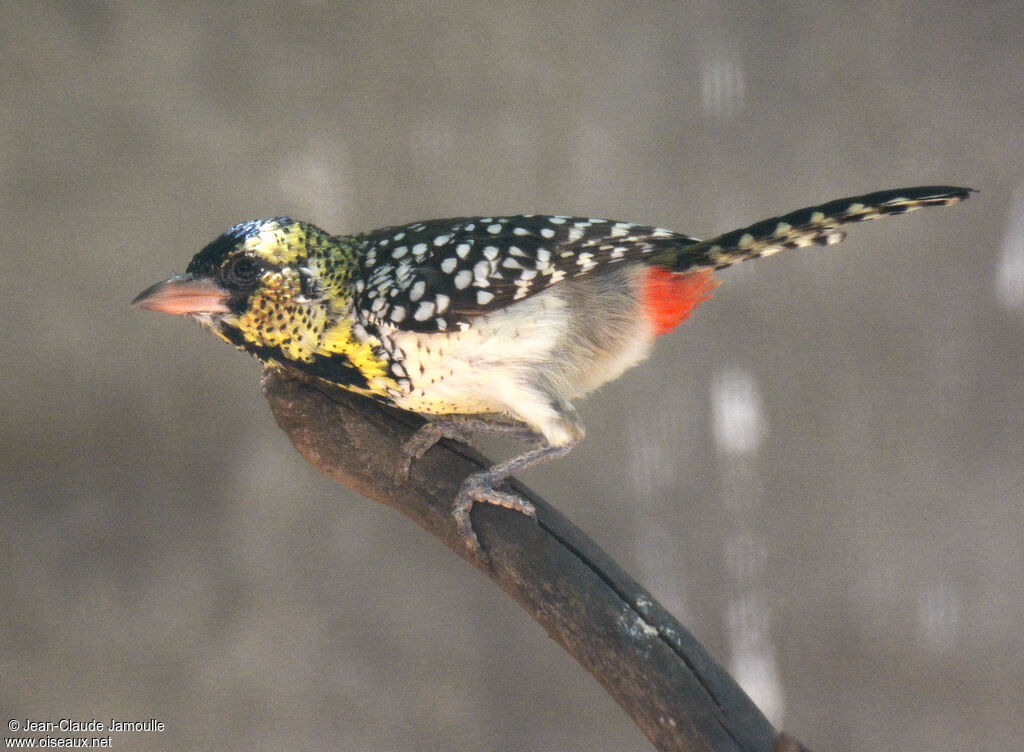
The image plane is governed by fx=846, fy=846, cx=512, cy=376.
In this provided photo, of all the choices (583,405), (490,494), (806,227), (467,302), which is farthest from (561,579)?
(583,405)

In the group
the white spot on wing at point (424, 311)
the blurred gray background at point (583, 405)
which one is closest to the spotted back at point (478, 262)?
the white spot on wing at point (424, 311)

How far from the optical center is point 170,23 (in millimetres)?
2240

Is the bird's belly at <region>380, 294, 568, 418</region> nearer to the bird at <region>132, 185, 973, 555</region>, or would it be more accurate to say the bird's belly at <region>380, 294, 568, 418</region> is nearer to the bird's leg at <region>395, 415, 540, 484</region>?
the bird at <region>132, 185, 973, 555</region>

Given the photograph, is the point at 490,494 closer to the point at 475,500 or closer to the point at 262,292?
the point at 475,500

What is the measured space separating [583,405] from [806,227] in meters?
1.28

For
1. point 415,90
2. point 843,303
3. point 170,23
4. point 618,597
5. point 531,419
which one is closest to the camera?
point 618,597

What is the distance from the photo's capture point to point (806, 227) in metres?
1.39

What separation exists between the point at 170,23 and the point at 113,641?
5.48 feet

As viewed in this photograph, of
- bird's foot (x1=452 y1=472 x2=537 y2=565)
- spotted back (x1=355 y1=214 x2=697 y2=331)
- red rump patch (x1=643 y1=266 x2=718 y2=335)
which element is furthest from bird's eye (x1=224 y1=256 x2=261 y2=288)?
red rump patch (x1=643 y1=266 x2=718 y2=335)

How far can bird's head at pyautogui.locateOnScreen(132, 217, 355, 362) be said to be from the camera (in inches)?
57.5

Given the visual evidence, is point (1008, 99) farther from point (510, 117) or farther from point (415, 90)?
point (415, 90)

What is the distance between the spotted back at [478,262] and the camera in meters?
1.46

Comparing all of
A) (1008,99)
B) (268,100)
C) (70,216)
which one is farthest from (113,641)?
(1008,99)

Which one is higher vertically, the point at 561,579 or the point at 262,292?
the point at 262,292
